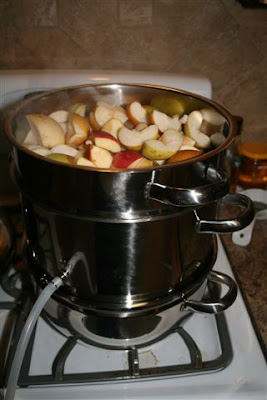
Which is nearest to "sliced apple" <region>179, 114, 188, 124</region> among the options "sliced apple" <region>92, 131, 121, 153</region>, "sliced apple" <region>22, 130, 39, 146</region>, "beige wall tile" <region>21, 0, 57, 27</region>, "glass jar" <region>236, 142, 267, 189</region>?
"sliced apple" <region>92, 131, 121, 153</region>

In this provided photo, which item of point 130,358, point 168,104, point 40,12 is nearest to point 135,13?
point 40,12

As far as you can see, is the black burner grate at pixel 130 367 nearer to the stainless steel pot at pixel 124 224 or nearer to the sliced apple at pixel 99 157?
the stainless steel pot at pixel 124 224

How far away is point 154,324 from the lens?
0.50 metres

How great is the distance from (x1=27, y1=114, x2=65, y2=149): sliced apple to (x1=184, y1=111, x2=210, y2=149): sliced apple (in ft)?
0.60

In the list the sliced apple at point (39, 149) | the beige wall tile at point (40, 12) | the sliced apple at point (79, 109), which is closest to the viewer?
the sliced apple at point (39, 149)

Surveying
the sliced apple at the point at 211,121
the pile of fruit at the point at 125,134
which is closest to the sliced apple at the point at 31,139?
the pile of fruit at the point at 125,134

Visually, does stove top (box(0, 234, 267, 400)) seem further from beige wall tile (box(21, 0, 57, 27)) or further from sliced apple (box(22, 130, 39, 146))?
beige wall tile (box(21, 0, 57, 27))

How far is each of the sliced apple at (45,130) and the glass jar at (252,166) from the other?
0.46m

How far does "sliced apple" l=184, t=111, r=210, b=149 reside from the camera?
54cm

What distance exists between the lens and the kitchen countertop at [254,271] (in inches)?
23.2

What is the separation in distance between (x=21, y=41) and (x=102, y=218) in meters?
0.58

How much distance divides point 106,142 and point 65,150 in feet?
0.18

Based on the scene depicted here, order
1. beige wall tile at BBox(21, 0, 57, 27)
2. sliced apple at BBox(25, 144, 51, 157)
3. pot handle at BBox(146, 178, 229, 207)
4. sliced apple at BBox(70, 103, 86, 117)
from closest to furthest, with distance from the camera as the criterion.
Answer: pot handle at BBox(146, 178, 229, 207)
sliced apple at BBox(25, 144, 51, 157)
sliced apple at BBox(70, 103, 86, 117)
beige wall tile at BBox(21, 0, 57, 27)

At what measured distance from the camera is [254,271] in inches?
26.8
